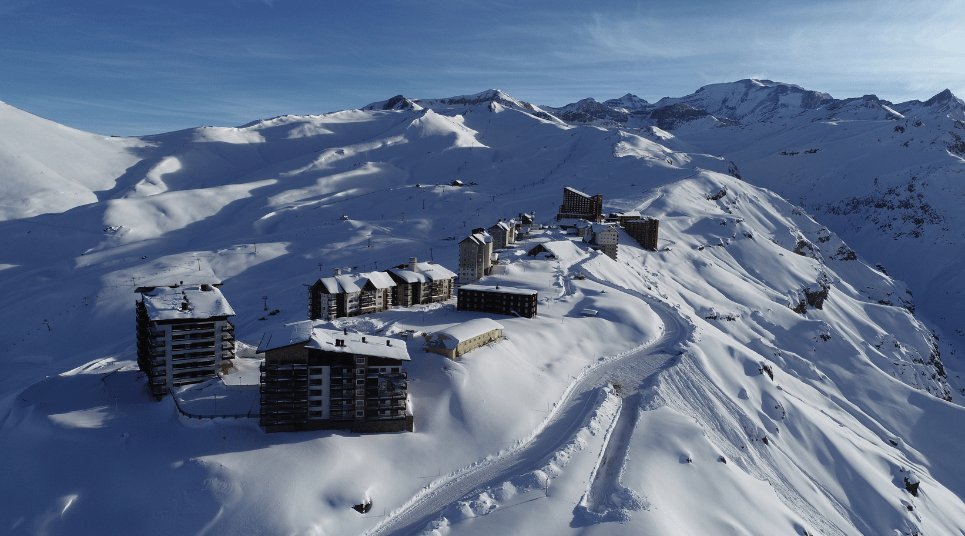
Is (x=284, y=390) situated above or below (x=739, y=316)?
above

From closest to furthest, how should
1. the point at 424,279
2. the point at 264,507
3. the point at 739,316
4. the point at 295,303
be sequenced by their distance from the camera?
the point at 264,507
the point at 424,279
the point at 295,303
the point at 739,316

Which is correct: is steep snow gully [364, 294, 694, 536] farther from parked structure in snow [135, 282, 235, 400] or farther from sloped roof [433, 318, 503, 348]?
parked structure in snow [135, 282, 235, 400]

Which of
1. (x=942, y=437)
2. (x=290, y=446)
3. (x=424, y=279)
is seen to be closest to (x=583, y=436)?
(x=290, y=446)

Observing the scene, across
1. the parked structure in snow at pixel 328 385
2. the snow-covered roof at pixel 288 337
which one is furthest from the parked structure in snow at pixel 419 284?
the parked structure in snow at pixel 328 385

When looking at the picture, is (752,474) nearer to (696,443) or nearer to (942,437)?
(696,443)

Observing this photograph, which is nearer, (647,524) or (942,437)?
(647,524)

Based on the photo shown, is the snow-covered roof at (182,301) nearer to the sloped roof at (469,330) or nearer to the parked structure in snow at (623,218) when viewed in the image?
the sloped roof at (469,330)

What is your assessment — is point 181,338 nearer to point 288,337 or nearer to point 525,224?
point 288,337
